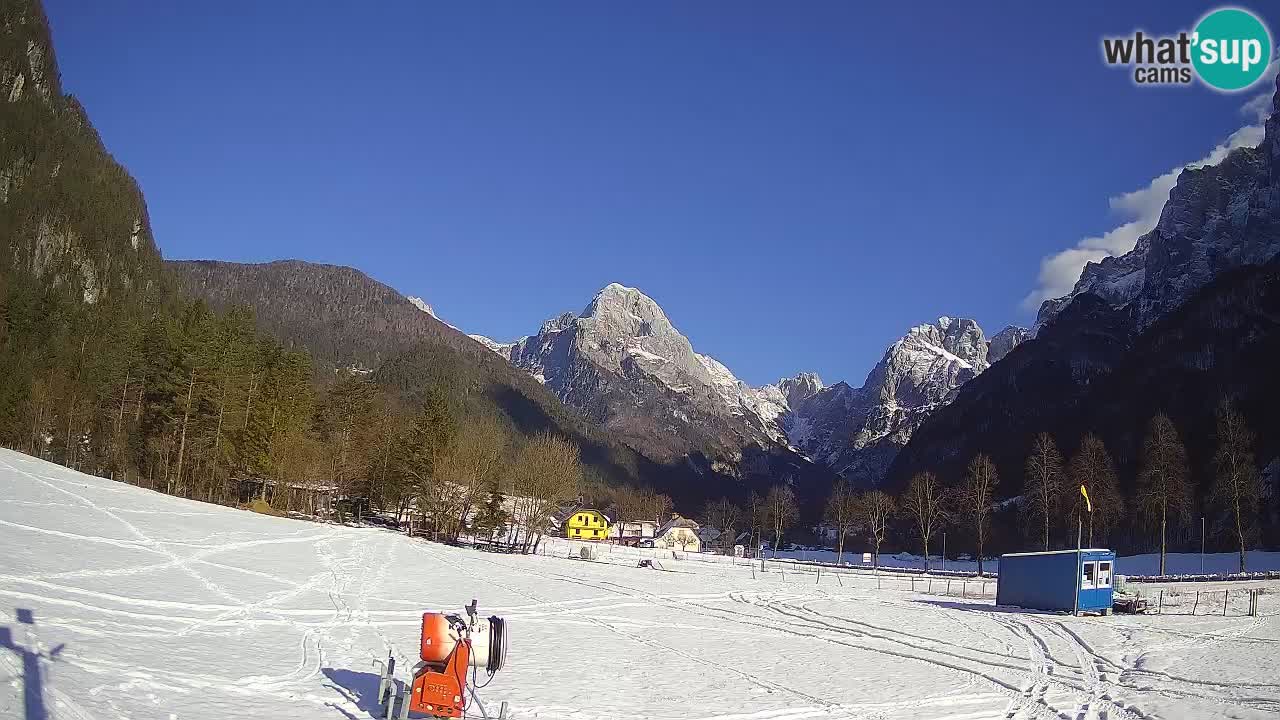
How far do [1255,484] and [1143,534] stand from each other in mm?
34555

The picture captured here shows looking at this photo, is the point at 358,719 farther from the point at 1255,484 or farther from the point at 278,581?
the point at 1255,484

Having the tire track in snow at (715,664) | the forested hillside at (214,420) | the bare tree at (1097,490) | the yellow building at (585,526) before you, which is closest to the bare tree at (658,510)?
the yellow building at (585,526)

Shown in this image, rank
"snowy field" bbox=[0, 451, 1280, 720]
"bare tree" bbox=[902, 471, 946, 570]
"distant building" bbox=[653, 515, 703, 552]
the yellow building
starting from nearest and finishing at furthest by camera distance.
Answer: "snowy field" bbox=[0, 451, 1280, 720] → "bare tree" bbox=[902, 471, 946, 570] → "distant building" bbox=[653, 515, 703, 552] → the yellow building

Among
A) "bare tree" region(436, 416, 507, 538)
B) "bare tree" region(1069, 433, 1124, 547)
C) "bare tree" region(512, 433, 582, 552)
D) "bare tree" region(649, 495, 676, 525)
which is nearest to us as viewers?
"bare tree" region(436, 416, 507, 538)

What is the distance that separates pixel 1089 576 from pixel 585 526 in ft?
379

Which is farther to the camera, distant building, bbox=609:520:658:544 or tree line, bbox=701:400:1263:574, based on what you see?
distant building, bbox=609:520:658:544

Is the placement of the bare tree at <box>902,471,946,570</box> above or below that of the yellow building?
above

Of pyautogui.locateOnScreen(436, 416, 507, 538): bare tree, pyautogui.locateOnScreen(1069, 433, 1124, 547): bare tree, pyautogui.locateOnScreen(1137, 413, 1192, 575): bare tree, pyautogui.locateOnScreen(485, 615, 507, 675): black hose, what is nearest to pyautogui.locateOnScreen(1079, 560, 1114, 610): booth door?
pyautogui.locateOnScreen(1137, 413, 1192, 575): bare tree

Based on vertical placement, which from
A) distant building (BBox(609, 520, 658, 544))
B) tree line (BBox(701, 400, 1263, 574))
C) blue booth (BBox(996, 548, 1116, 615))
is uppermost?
tree line (BBox(701, 400, 1263, 574))

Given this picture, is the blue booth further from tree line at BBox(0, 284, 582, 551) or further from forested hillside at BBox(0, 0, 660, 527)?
forested hillside at BBox(0, 0, 660, 527)

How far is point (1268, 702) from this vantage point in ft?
58.7

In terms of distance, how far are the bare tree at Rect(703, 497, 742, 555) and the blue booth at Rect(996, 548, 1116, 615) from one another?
88.4 meters

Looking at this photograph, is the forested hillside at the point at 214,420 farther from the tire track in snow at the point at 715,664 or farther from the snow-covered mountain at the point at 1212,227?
the snow-covered mountain at the point at 1212,227

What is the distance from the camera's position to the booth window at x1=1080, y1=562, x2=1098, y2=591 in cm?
3969
